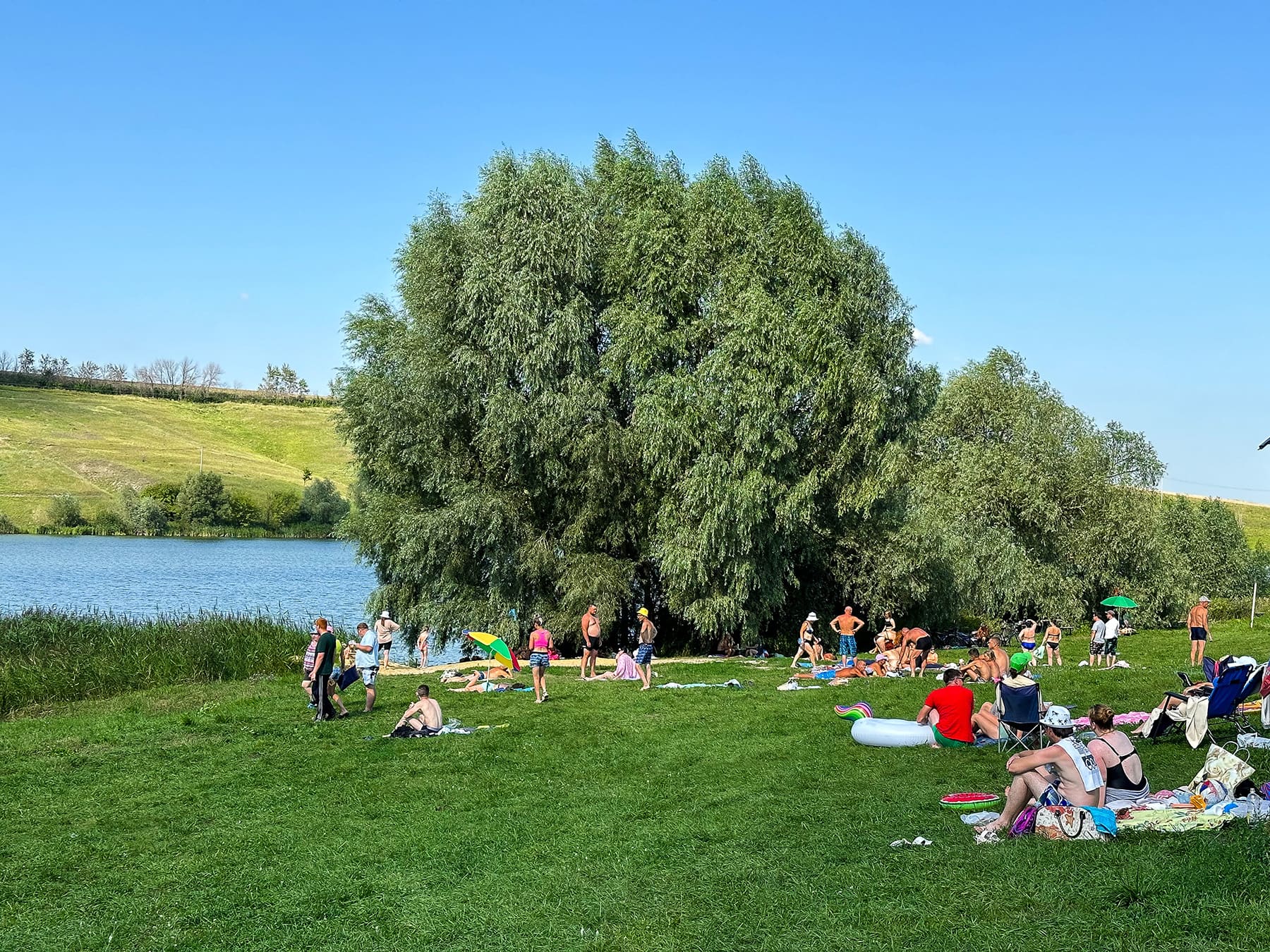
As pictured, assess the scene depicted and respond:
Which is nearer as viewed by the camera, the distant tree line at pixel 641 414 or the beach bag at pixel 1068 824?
the beach bag at pixel 1068 824

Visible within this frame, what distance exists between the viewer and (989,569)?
39.0 m

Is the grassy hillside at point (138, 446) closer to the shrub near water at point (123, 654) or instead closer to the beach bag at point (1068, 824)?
the shrub near water at point (123, 654)

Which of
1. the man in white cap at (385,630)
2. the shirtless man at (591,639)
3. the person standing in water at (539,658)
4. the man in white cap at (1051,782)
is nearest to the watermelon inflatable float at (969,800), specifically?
the man in white cap at (1051,782)

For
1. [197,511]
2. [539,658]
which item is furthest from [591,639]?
[197,511]

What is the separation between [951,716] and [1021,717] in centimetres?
115

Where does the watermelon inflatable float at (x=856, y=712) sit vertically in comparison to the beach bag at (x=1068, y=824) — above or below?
below

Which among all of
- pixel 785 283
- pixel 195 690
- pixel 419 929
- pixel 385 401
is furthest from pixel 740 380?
pixel 419 929

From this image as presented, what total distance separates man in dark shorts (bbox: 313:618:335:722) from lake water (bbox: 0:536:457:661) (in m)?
12.6

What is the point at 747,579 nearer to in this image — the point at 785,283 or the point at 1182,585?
the point at 785,283

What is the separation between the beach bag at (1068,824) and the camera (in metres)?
9.71

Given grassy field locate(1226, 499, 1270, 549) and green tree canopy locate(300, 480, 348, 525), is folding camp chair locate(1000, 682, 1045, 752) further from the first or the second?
green tree canopy locate(300, 480, 348, 525)

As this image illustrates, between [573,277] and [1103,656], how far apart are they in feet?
62.6

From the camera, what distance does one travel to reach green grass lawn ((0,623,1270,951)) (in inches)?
327

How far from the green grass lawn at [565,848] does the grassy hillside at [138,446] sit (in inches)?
4115
